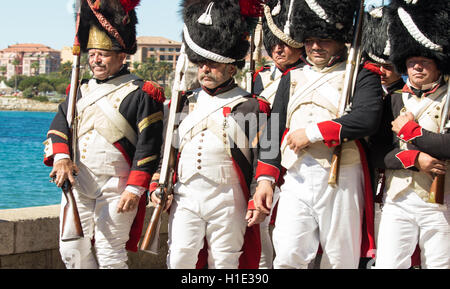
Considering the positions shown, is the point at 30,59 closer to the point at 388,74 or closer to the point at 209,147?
the point at 388,74

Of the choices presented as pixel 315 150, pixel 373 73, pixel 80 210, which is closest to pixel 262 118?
pixel 315 150

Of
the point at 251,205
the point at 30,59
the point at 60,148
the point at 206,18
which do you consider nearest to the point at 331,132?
the point at 251,205

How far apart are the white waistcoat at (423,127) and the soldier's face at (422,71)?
89 mm

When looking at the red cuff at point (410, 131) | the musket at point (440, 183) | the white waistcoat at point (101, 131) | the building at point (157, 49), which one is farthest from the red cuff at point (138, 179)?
the building at point (157, 49)

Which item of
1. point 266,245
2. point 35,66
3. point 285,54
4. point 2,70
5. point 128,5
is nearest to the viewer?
point 128,5

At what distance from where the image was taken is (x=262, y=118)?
421 cm

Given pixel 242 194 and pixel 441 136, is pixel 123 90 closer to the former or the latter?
pixel 242 194

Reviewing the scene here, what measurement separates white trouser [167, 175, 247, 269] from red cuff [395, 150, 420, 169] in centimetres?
108

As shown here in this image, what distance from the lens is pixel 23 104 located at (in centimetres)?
10762

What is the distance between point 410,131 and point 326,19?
87 centimetres

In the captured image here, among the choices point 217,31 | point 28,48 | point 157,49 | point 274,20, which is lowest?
point 217,31

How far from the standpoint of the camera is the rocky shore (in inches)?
4031

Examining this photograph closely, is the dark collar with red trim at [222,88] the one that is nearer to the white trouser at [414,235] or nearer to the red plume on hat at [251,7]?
the red plume on hat at [251,7]
